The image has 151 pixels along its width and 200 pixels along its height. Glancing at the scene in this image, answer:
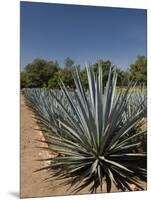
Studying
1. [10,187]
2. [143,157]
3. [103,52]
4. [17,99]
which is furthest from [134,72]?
[10,187]

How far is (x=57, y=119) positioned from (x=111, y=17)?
105cm

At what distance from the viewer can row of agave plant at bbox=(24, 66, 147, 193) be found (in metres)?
4.29

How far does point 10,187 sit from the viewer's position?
4.12m

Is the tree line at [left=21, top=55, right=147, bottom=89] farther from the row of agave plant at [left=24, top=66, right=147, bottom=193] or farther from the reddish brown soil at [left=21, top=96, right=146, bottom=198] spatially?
the reddish brown soil at [left=21, top=96, right=146, bottom=198]

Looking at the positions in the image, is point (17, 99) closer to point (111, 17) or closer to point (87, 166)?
point (87, 166)

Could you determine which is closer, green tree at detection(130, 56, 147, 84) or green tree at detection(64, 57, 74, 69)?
green tree at detection(64, 57, 74, 69)

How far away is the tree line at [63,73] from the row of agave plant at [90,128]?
0.15 feet

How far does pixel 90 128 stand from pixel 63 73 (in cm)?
53

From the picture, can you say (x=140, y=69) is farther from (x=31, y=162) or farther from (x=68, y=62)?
(x=31, y=162)

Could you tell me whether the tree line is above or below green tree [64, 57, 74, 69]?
below

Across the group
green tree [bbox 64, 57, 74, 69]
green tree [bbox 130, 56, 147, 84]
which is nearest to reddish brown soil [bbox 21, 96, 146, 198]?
green tree [bbox 64, 57, 74, 69]

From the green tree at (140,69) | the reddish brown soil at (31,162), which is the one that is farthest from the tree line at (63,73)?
the reddish brown soil at (31,162)

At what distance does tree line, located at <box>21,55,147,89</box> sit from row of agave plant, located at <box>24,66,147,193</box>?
46mm

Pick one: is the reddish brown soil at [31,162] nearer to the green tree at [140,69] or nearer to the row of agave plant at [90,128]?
the row of agave plant at [90,128]
